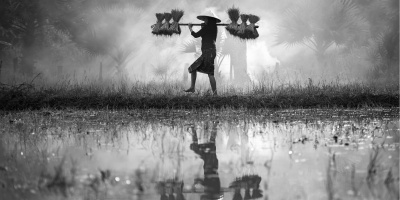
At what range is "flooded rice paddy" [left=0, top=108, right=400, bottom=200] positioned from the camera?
356 cm

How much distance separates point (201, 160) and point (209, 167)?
1.25ft

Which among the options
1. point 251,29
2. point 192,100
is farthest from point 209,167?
point 251,29

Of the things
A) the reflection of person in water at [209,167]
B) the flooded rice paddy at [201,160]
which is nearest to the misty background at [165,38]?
the flooded rice paddy at [201,160]

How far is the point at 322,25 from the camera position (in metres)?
29.9

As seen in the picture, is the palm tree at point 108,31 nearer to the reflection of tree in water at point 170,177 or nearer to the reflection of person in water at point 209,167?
the reflection of person in water at point 209,167

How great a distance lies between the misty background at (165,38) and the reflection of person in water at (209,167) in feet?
74.1

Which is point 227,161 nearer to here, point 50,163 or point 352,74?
point 50,163

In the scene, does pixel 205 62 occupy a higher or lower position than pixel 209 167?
higher

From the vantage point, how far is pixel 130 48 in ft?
102

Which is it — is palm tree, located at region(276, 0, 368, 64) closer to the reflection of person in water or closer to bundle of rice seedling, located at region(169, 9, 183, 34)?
bundle of rice seedling, located at region(169, 9, 183, 34)

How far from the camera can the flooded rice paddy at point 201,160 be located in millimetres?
3557

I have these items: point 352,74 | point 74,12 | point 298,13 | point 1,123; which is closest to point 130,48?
point 74,12

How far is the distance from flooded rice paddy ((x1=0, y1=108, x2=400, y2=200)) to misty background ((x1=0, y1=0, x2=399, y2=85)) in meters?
21.4

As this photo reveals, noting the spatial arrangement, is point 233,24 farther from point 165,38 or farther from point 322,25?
point 165,38
